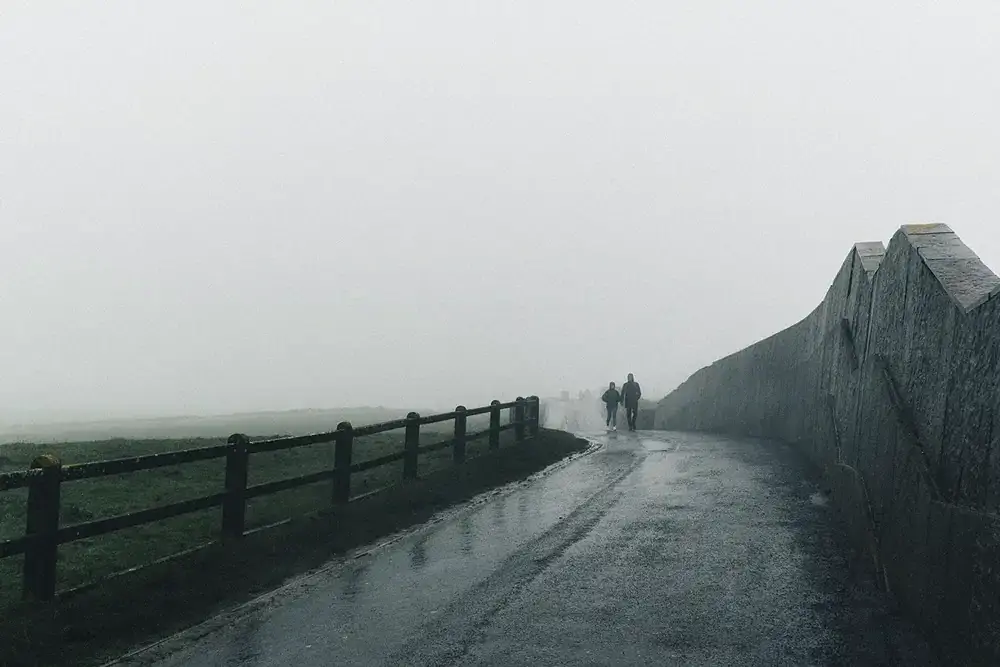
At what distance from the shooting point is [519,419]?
1878cm

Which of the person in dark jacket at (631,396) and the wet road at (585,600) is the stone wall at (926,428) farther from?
the person in dark jacket at (631,396)

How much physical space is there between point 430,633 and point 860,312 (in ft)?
24.1

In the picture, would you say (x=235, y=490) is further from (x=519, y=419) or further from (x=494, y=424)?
(x=519, y=419)

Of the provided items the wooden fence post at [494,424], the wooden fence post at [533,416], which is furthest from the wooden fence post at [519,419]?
the wooden fence post at [494,424]

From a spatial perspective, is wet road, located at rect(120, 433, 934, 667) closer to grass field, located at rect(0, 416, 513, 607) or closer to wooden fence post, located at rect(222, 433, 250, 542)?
wooden fence post, located at rect(222, 433, 250, 542)

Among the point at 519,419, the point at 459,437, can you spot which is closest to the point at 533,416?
the point at 519,419

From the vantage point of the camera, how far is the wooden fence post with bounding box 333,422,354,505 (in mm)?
10023

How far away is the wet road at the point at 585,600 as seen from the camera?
5223 millimetres

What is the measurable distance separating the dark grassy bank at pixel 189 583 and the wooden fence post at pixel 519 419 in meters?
6.77

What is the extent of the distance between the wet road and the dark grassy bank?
1.14 ft

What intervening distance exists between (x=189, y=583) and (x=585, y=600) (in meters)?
3.16

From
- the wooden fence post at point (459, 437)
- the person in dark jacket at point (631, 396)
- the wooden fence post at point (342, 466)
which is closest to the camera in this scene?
the wooden fence post at point (342, 466)

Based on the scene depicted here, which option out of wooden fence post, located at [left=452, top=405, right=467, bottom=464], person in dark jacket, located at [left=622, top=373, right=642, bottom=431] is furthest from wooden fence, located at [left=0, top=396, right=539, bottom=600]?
person in dark jacket, located at [left=622, top=373, right=642, bottom=431]

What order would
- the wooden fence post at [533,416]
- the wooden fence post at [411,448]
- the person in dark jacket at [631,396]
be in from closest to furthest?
1. the wooden fence post at [411,448]
2. the wooden fence post at [533,416]
3. the person in dark jacket at [631,396]
